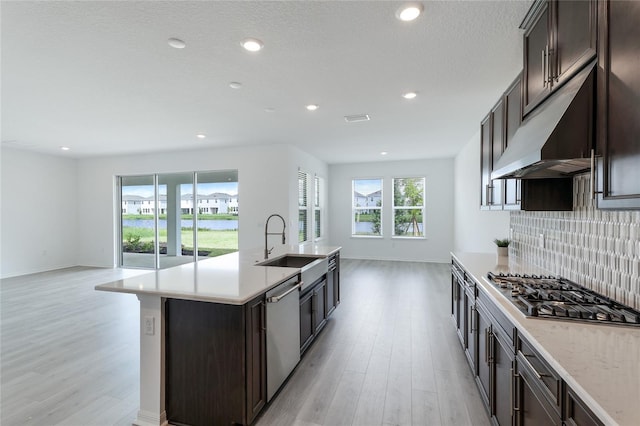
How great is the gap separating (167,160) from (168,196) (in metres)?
0.85

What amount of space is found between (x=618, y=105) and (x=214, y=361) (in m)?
2.34

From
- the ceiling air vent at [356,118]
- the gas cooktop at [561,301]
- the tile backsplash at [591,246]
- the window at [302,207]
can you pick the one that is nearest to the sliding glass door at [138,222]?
the window at [302,207]

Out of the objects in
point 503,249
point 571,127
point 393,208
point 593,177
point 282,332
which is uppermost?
point 571,127

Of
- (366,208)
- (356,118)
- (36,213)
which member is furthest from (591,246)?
(36,213)

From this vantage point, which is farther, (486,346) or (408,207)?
(408,207)

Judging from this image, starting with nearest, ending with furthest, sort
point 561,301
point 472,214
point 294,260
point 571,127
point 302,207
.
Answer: point 571,127 → point 561,301 → point 294,260 → point 472,214 → point 302,207

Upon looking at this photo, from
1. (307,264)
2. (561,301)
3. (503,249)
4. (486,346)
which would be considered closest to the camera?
(561,301)

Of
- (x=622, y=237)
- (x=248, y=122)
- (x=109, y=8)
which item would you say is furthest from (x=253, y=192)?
(x=622, y=237)

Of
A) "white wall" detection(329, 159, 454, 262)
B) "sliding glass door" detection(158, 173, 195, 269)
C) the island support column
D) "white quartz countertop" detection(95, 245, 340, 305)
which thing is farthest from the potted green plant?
"sliding glass door" detection(158, 173, 195, 269)

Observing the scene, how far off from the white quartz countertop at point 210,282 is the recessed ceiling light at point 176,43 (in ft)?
5.78

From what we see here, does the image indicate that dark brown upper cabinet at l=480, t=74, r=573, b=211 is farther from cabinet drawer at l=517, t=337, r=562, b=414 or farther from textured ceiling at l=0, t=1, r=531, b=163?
cabinet drawer at l=517, t=337, r=562, b=414

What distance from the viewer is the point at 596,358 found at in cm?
106

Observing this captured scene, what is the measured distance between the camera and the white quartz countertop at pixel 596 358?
0.82m

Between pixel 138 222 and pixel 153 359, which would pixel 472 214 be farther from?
pixel 138 222
